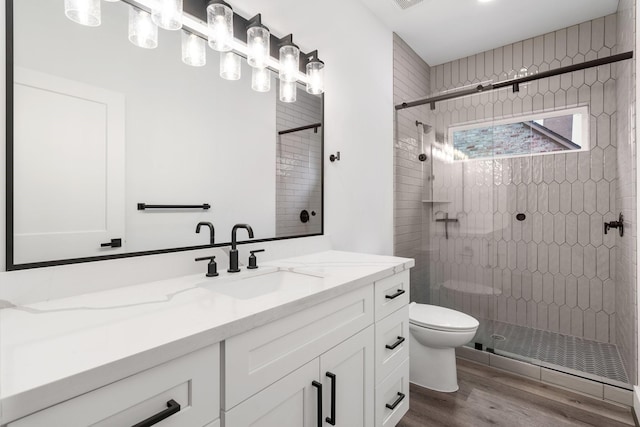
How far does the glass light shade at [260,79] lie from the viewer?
1.49m

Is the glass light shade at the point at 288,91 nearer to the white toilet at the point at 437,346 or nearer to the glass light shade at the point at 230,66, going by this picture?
the glass light shade at the point at 230,66

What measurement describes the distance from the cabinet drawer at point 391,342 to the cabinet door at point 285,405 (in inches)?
16.4

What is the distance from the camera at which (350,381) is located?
112 centimetres

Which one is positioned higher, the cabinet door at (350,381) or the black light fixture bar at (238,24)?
the black light fixture bar at (238,24)

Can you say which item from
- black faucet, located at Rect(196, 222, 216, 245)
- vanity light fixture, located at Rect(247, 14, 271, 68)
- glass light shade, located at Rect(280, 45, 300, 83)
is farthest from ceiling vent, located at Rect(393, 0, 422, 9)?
black faucet, located at Rect(196, 222, 216, 245)

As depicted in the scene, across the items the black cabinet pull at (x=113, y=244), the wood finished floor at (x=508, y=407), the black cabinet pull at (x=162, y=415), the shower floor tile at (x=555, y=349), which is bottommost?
the wood finished floor at (x=508, y=407)

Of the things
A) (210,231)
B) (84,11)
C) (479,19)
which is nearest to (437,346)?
(210,231)

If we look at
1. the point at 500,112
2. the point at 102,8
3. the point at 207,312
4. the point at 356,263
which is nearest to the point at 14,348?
the point at 207,312

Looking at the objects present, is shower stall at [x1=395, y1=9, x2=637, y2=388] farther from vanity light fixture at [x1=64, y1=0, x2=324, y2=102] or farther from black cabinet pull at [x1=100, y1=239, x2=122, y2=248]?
black cabinet pull at [x1=100, y1=239, x2=122, y2=248]

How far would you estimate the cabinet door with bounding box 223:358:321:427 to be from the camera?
75 centimetres

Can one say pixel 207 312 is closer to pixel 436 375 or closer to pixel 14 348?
pixel 14 348

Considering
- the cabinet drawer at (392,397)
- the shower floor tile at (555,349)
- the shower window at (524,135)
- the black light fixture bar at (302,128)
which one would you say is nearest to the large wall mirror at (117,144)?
the black light fixture bar at (302,128)

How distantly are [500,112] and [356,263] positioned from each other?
2.40 meters

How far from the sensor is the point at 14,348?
0.57 metres
